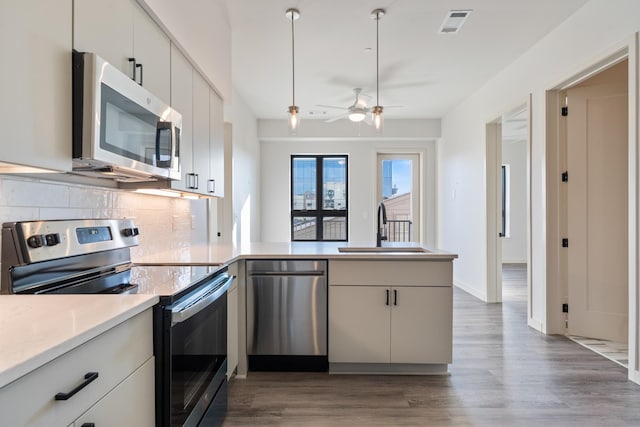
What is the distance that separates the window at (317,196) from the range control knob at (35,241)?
5678 millimetres

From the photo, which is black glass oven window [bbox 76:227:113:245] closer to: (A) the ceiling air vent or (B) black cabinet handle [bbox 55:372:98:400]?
(B) black cabinet handle [bbox 55:372:98:400]

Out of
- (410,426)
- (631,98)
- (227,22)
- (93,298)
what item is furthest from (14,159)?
(631,98)

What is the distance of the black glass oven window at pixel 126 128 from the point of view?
4.30ft

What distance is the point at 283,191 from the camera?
6879 millimetres

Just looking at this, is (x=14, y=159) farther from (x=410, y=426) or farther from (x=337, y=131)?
(x=337, y=131)

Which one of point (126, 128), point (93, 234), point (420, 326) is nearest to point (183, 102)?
point (126, 128)

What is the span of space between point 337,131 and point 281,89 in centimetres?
180

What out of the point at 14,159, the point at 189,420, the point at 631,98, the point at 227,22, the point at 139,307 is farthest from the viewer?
the point at 227,22

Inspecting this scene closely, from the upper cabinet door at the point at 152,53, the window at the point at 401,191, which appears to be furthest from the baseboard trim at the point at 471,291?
the upper cabinet door at the point at 152,53

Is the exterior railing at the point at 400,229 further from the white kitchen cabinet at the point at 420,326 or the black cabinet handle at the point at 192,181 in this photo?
the black cabinet handle at the point at 192,181

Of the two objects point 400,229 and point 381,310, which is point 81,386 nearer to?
point 381,310

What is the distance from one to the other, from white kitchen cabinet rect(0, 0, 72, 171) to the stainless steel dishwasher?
5.03 ft

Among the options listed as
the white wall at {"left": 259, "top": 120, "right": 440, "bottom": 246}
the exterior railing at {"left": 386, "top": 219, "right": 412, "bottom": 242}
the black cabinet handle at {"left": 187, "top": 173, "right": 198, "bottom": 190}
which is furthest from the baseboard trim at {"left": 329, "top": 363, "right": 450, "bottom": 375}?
the exterior railing at {"left": 386, "top": 219, "right": 412, "bottom": 242}

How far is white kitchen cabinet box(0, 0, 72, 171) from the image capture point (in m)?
0.97
